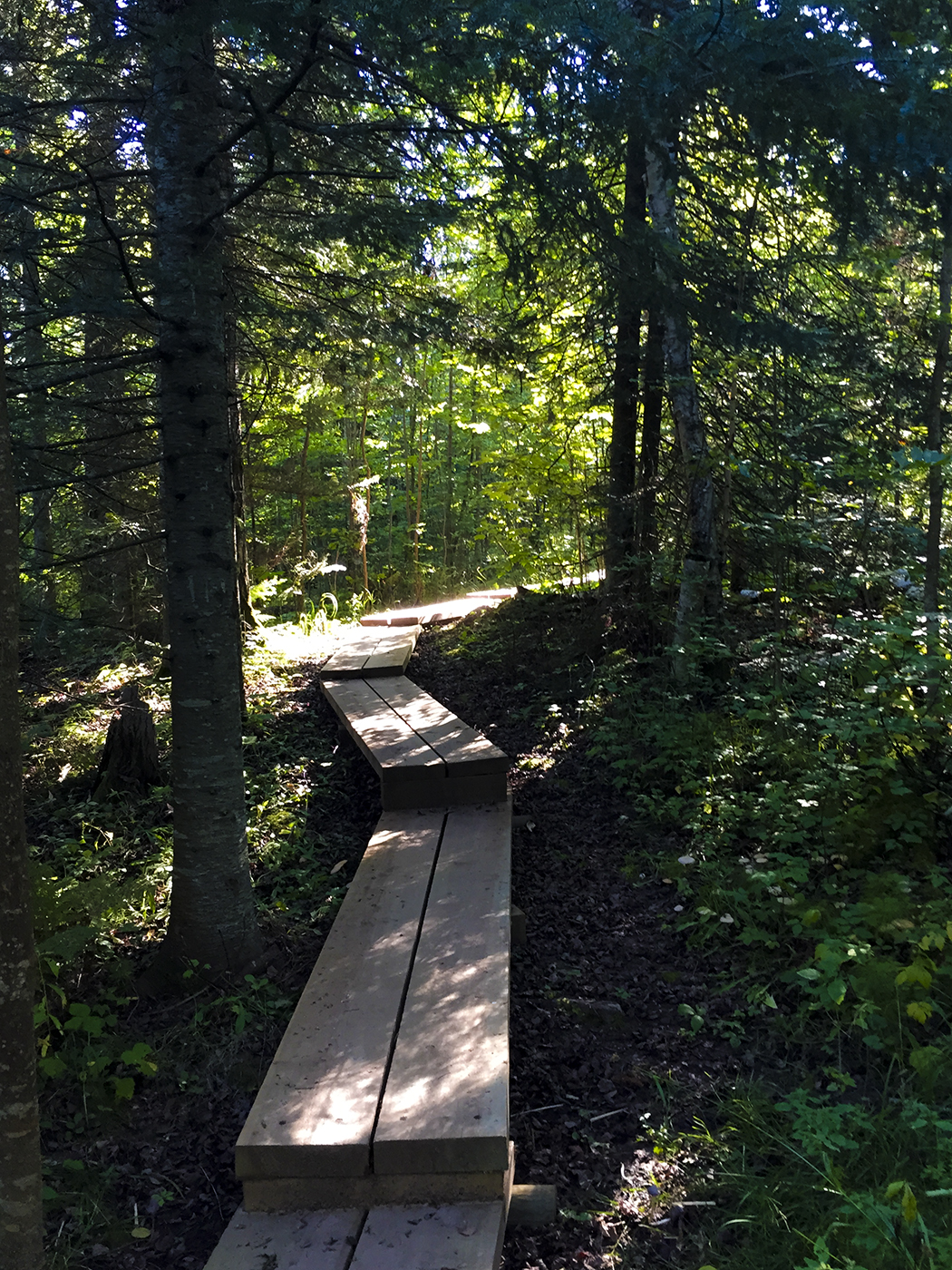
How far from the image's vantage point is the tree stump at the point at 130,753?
6.76m

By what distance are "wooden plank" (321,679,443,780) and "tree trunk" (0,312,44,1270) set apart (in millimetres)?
3507

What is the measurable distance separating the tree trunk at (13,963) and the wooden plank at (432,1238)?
88 centimetres

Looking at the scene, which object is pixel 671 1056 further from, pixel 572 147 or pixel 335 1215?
pixel 572 147

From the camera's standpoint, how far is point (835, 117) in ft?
11.8

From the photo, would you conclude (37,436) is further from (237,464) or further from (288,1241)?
(288,1241)

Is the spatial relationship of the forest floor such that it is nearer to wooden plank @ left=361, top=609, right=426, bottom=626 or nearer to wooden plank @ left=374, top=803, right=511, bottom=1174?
wooden plank @ left=374, top=803, right=511, bottom=1174

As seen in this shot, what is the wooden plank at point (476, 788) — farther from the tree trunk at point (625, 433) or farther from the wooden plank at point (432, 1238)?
the tree trunk at point (625, 433)

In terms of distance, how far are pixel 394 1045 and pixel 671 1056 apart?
1.26 meters

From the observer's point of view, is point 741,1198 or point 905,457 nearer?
point 741,1198

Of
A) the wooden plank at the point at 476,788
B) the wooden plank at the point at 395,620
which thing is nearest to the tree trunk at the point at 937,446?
the wooden plank at the point at 476,788

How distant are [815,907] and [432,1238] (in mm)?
2483

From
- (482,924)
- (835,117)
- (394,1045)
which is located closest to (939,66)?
(835,117)

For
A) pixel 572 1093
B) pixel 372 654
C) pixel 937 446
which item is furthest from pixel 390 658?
pixel 572 1093

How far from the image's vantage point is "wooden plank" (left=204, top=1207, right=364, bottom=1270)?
2.41m
